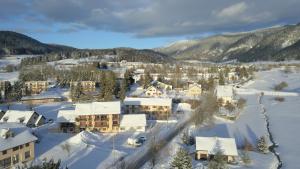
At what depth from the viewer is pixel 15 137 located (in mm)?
35688

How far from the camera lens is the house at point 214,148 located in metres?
37.2

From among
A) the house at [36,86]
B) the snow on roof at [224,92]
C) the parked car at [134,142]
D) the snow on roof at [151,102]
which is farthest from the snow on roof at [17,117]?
the house at [36,86]

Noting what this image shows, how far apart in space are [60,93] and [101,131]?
4619cm

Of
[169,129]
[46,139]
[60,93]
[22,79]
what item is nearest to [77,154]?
[46,139]

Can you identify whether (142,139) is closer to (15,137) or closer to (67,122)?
(67,122)

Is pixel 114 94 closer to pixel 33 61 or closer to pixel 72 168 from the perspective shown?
pixel 72 168

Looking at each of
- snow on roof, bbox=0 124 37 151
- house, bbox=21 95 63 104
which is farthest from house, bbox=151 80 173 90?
snow on roof, bbox=0 124 37 151

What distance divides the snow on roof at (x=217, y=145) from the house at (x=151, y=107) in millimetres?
22681

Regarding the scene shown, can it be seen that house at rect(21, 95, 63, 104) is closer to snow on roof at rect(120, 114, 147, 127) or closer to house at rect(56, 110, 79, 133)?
house at rect(56, 110, 79, 133)

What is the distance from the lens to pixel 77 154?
1502 inches

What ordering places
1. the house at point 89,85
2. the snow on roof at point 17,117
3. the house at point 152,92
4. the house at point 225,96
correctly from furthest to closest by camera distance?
1. the house at point 89,85
2. the house at point 152,92
3. the house at point 225,96
4. the snow on roof at point 17,117

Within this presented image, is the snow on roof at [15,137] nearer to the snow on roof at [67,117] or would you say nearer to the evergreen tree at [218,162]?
the snow on roof at [67,117]

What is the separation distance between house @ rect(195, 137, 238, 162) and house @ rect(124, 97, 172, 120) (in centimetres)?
2290

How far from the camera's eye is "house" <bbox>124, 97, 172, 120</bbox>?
207 ft
